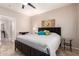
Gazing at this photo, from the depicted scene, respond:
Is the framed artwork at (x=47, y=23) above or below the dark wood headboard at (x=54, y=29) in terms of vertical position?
above

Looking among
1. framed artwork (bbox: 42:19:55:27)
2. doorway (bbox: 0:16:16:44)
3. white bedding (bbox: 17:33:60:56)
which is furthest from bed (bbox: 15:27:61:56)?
doorway (bbox: 0:16:16:44)

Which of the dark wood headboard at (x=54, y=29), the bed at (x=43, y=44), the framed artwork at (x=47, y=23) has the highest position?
the framed artwork at (x=47, y=23)

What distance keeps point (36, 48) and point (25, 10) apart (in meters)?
0.96

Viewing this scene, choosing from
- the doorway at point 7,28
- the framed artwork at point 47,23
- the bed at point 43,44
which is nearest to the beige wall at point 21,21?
the doorway at point 7,28

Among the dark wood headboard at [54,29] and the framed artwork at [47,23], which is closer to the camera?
the framed artwork at [47,23]

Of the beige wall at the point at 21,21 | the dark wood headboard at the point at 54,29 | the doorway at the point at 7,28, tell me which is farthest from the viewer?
the dark wood headboard at the point at 54,29

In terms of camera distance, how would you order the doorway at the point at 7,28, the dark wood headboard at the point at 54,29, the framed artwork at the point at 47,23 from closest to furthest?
the doorway at the point at 7,28, the framed artwork at the point at 47,23, the dark wood headboard at the point at 54,29

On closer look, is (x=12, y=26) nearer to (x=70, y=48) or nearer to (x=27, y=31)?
(x=27, y=31)

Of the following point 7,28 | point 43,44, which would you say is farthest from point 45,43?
point 7,28

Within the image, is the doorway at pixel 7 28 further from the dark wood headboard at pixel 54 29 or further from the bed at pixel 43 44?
the dark wood headboard at pixel 54 29

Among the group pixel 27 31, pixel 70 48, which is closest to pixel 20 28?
pixel 27 31

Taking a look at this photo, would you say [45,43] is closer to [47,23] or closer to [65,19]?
[47,23]

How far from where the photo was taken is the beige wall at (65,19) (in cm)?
199

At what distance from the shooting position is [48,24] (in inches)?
89.2
